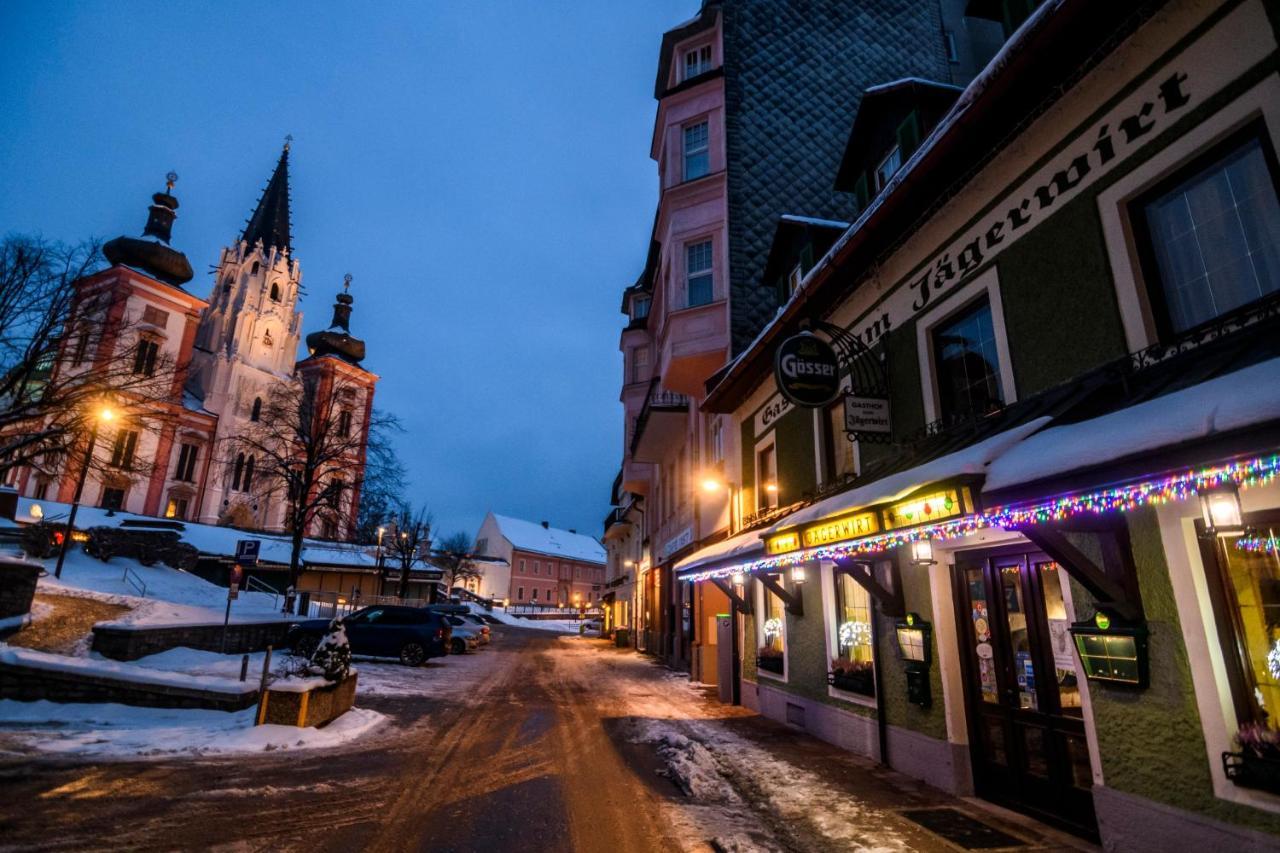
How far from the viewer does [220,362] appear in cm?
6088

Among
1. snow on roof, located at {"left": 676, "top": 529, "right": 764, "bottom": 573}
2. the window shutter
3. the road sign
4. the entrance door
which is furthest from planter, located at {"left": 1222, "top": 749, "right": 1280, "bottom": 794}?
the road sign

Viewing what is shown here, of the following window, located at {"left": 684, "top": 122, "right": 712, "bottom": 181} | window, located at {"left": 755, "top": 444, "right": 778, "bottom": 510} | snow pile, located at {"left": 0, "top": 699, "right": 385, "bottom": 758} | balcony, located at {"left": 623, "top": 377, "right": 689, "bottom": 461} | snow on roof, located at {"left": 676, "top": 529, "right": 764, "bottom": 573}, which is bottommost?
snow pile, located at {"left": 0, "top": 699, "right": 385, "bottom": 758}

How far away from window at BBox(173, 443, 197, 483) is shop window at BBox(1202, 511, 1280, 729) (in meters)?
65.8

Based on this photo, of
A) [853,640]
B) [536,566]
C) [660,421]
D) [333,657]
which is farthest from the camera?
[536,566]

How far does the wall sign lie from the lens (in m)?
8.90

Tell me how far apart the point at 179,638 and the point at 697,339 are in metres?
15.3

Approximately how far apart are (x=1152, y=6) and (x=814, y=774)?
8474 mm

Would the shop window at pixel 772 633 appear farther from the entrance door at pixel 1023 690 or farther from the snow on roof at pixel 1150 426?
the snow on roof at pixel 1150 426

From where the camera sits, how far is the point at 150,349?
166 feet

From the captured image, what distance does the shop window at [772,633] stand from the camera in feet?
38.5

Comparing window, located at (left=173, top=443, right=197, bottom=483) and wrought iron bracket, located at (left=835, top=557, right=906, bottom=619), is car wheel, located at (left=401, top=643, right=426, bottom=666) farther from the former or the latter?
window, located at (left=173, top=443, right=197, bottom=483)

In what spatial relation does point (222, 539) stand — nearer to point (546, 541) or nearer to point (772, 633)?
point (772, 633)

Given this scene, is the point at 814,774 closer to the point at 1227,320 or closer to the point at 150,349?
the point at 1227,320

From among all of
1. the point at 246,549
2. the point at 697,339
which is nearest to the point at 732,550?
the point at 697,339
